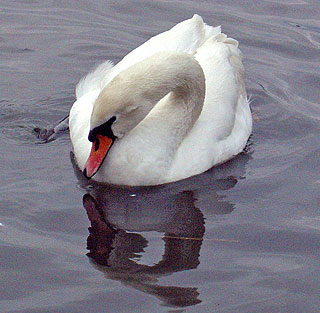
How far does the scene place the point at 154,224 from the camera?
7.55 metres

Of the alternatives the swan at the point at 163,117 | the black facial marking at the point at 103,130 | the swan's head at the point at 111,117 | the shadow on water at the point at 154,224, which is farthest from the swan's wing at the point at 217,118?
the black facial marking at the point at 103,130

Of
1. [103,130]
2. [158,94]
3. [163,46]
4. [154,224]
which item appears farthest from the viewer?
[163,46]

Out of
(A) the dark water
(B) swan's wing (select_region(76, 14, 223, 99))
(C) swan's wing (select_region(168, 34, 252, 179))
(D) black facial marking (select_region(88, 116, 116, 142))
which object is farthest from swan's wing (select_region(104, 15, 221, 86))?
(D) black facial marking (select_region(88, 116, 116, 142))

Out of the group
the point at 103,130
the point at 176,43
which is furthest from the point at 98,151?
the point at 176,43

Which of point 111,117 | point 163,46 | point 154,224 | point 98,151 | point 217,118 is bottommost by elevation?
point 154,224

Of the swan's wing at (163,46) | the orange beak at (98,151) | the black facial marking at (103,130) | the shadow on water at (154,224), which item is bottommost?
the shadow on water at (154,224)

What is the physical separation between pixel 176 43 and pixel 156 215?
220 cm

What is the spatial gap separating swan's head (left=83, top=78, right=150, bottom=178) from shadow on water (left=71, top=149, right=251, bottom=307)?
34 cm

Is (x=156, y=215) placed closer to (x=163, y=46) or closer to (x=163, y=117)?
(x=163, y=117)

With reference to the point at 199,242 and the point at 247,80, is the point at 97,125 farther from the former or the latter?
the point at 247,80

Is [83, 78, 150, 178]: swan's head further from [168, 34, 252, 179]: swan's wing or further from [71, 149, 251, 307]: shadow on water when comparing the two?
[168, 34, 252, 179]: swan's wing

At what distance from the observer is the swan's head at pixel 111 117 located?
7668mm

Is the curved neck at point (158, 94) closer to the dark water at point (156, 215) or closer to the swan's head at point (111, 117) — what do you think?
the swan's head at point (111, 117)

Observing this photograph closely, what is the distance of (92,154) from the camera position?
7.97 metres
